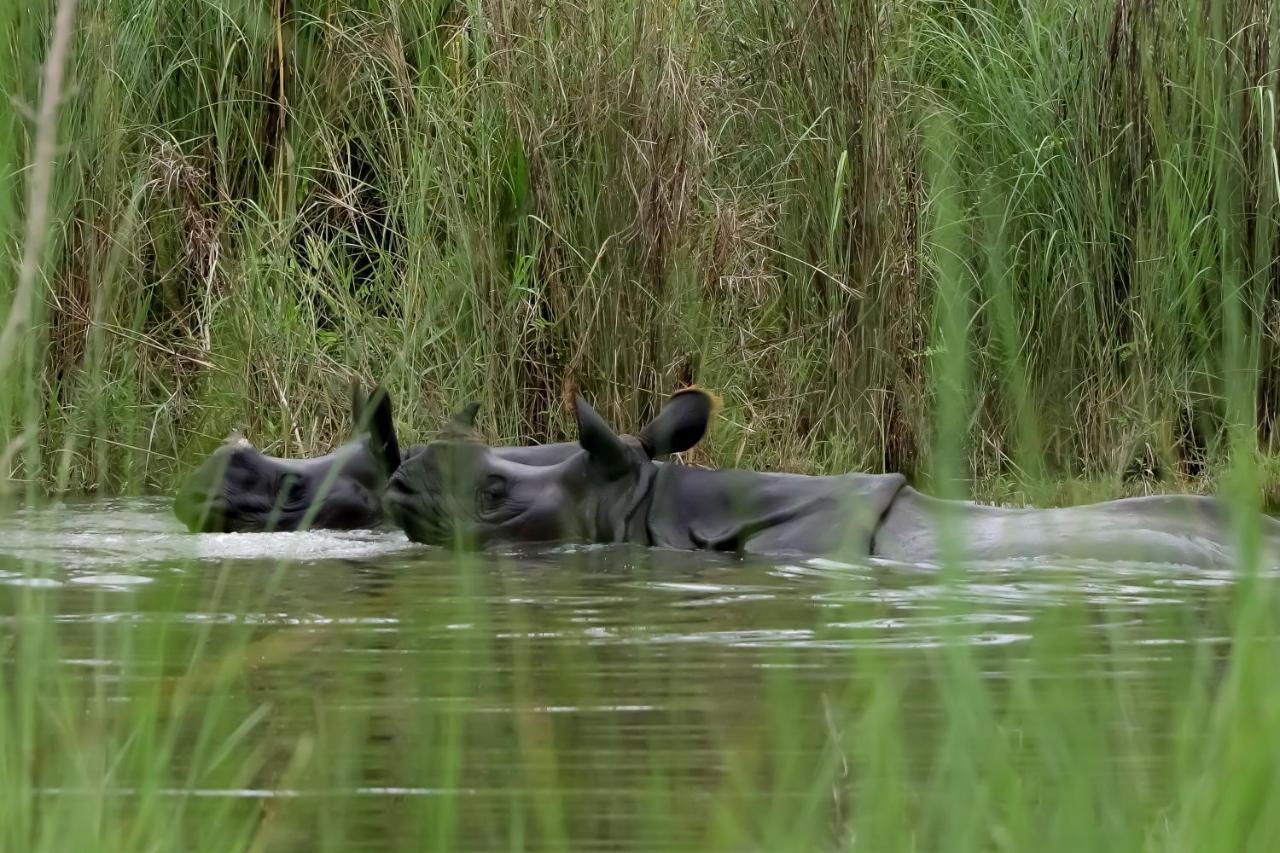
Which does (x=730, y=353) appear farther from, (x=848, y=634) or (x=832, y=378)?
(x=848, y=634)

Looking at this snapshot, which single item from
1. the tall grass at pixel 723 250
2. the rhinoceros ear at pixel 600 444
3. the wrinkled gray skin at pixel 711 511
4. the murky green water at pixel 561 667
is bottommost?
the murky green water at pixel 561 667

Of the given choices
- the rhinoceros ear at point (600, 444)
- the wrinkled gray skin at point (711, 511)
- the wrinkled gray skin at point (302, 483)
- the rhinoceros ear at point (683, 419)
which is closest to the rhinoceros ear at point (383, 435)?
the wrinkled gray skin at point (302, 483)

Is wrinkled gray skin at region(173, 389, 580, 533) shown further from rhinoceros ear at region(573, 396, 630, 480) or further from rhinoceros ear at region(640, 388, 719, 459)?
rhinoceros ear at region(640, 388, 719, 459)

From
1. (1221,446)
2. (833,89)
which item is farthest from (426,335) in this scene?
(1221,446)

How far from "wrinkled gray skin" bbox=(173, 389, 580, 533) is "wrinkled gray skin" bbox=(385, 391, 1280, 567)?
0.64ft

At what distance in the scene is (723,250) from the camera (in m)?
6.79

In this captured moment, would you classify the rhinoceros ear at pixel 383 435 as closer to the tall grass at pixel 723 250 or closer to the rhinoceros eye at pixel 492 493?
the rhinoceros eye at pixel 492 493

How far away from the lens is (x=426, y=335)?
Answer: 689 centimetres

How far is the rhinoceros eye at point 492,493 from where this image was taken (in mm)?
5789

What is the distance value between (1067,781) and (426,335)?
5302 mm

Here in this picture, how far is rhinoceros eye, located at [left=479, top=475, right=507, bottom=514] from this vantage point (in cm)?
579

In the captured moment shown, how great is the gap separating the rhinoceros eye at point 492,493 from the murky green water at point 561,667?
0.86ft

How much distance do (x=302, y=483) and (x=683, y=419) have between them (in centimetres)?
113

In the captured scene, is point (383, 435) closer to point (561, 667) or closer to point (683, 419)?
point (683, 419)
